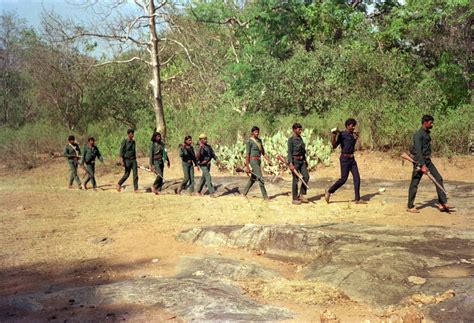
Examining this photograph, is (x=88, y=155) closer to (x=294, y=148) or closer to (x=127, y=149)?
(x=127, y=149)

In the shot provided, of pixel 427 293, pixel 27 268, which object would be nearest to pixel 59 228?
pixel 27 268

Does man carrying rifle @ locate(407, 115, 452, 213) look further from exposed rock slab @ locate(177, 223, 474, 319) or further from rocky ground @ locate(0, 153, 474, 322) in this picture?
exposed rock slab @ locate(177, 223, 474, 319)

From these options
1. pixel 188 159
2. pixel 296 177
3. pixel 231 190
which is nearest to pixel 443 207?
pixel 296 177

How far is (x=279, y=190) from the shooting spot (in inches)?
488

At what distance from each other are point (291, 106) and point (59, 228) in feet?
36.8

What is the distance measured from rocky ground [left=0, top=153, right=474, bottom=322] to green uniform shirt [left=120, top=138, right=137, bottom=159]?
1342 millimetres

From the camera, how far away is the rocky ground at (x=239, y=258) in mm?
4805

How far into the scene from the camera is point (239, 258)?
693 centimetres

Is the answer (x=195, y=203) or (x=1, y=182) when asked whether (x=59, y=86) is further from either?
(x=195, y=203)

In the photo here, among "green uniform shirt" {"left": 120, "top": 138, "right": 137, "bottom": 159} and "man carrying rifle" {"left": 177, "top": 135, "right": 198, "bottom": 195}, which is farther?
"green uniform shirt" {"left": 120, "top": 138, "right": 137, "bottom": 159}

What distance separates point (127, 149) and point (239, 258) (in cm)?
688

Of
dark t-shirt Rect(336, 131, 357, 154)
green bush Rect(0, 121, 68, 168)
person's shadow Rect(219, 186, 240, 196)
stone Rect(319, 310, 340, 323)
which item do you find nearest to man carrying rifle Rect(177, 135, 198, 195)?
person's shadow Rect(219, 186, 240, 196)

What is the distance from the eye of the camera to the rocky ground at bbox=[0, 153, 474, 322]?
4805 millimetres

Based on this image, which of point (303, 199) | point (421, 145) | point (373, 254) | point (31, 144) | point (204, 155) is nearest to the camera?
point (373, 254)
